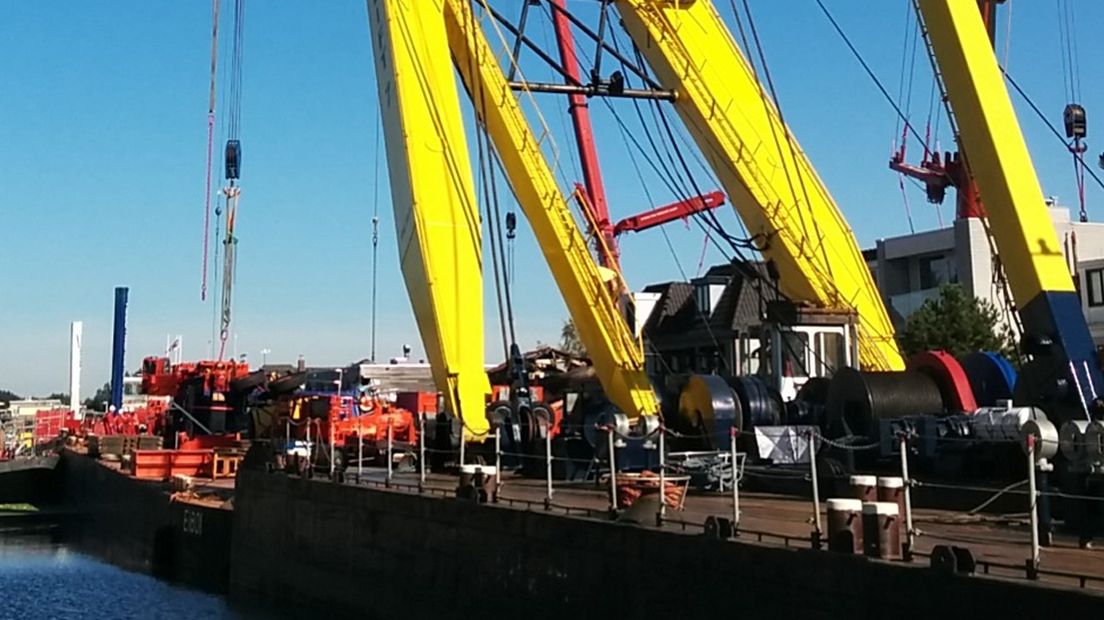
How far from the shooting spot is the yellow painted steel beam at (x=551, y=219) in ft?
89.1

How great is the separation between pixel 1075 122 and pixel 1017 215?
54.7m

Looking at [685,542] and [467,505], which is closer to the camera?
[685,542]

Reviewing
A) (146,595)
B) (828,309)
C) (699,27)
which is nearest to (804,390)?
(828,309)

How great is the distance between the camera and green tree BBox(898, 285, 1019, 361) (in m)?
43.3

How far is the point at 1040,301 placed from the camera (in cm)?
1527

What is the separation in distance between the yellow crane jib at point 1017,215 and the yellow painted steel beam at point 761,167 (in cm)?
1014

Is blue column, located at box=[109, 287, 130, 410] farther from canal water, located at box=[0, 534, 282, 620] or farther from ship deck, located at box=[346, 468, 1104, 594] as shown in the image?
ship deck, located at box=[346, 468, 1104, 594]

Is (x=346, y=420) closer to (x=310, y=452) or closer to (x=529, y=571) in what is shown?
(x=310, y=452)

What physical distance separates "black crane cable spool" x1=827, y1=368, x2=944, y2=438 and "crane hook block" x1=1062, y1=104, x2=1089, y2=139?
49721 mm

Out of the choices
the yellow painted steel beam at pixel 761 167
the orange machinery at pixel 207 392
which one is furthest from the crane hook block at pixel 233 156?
the yellow painted steel beam at pixel 761 167

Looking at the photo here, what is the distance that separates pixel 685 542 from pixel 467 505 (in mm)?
5410

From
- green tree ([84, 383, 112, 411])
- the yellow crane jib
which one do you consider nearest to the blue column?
green tree ([84, 383, 112, 411])

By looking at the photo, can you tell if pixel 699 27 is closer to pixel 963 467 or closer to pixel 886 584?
pixel 963 467

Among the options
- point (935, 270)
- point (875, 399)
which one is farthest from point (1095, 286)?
point (875, 399)
